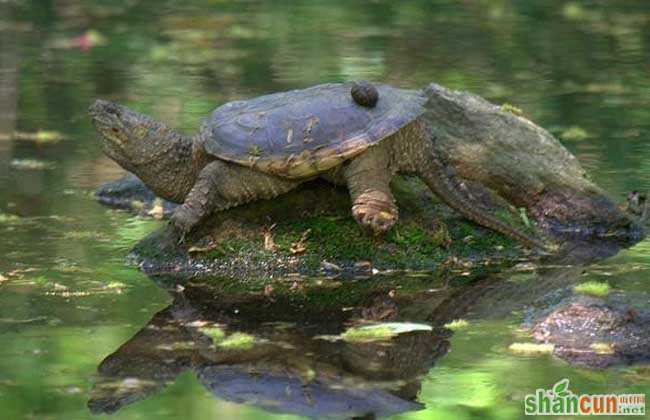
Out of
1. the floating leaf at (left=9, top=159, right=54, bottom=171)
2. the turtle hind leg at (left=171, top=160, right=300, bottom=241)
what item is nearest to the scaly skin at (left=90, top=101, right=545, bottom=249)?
the turtle hind leg at (left=171, top=160, right=300, bottom=241)

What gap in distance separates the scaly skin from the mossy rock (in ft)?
0.36

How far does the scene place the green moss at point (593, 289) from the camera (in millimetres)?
5887

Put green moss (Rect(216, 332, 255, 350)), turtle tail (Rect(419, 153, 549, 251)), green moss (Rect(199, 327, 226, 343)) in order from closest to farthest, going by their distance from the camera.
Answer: green moss (Rect(216, 332, 255, 350))
green moss (Rect(199, 327, 226, 343))
turtle tail (Rect(419, 153, 549, 251))

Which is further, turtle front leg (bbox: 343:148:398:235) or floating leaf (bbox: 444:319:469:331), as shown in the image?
turtle front leg (bbox: 343:148:398:235)

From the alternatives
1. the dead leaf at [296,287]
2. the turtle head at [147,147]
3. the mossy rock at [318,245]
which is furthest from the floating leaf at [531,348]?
the turtle head at [147,147]

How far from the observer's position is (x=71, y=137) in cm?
1022

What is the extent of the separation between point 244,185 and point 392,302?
0.95 metres

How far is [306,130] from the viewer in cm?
662

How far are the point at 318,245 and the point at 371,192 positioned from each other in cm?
40

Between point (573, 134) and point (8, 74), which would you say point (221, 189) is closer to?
point (573, 134)

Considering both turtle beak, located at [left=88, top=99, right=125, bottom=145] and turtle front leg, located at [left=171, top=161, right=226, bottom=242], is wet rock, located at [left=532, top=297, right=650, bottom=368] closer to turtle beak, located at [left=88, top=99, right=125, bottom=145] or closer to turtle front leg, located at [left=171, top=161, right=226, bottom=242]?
turtle front leg, located at [left=171, top=161, right=226, bottom=242]

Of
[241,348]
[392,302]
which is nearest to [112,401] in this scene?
[241,348]

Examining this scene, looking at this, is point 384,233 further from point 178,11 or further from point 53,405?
point 178,11

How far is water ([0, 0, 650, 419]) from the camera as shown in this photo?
533 centimetres
